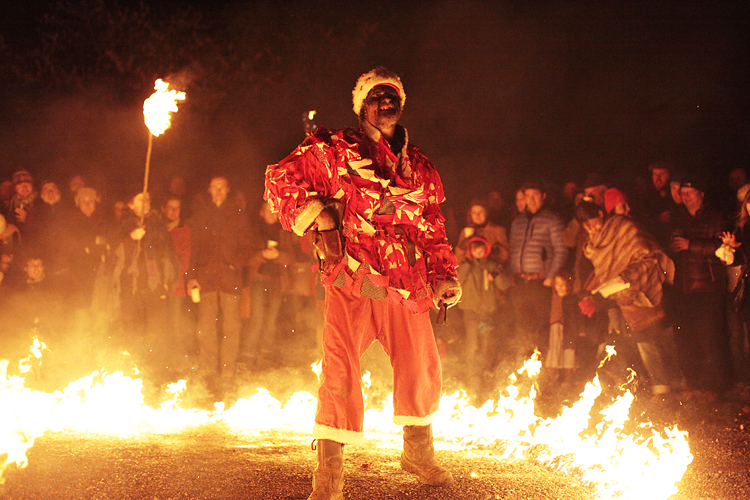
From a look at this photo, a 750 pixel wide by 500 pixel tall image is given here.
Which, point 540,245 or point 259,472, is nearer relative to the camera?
point 259,472

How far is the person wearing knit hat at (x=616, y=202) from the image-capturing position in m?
5.79

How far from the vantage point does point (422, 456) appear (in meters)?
3.37

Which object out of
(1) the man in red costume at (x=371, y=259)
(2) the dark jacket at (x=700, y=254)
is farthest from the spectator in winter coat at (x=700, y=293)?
(1) the man in red costume at (x=371, y=259)

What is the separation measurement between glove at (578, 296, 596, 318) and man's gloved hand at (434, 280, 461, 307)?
2.79m

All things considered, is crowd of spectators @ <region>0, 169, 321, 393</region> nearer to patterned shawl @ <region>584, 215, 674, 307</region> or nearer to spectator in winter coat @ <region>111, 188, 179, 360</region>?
spectator in winter coat @ <region>111, 188, 179, 360</region>

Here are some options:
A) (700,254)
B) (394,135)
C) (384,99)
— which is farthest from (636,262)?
(384,99)

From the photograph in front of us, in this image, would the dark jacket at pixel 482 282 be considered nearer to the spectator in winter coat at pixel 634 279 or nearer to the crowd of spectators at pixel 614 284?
the crowd of spectators at pixel 614 284

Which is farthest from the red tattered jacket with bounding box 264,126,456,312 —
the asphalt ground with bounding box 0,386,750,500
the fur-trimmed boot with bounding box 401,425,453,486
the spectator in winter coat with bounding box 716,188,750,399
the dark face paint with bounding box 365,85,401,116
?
the spectator in winter coat with bounding box 716,188,750,399

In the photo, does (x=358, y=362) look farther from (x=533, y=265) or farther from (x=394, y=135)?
(x=533, y=265)

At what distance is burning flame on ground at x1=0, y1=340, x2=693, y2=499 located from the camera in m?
3.56

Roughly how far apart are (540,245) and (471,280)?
0.63m

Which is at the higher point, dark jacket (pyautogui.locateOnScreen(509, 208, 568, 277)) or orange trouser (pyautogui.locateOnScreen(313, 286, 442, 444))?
dark jacket (pyautogui.locateOnScreen(509, 208, 568, 277))

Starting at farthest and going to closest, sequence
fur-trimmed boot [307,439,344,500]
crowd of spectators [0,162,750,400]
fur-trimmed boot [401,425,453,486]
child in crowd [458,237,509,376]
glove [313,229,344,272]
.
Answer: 1. child in crowd [458,237,509,376]
2. crowd of spectators [0,162,750,400]
3. fur-trimmed boot [401,425,453,486]
4. glove [313,229,344,272]
5. fur-trimmed boot [307,439,344,500]

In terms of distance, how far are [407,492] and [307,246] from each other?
3.40 metres
